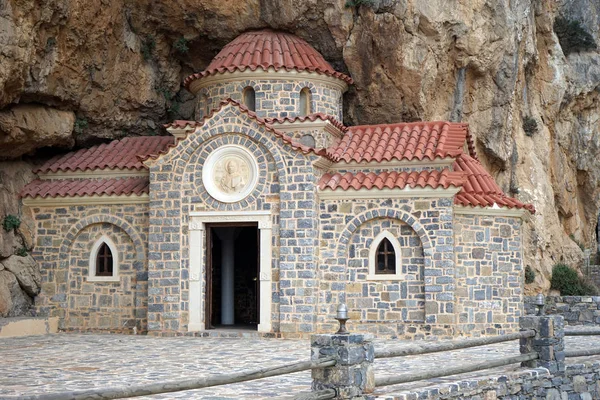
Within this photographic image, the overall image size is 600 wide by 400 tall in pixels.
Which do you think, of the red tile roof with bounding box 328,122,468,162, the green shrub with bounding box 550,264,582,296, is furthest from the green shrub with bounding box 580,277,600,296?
the red tile roof with bounding box 328,122,468,162

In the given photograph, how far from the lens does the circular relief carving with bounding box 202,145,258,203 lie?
60.6ft

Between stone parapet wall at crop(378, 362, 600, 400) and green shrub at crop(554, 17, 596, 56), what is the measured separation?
68.9ft

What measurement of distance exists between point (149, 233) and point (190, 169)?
1.87 m

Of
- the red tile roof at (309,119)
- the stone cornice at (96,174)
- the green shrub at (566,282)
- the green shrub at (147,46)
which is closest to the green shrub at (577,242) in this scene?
the green shrub at (566,282)

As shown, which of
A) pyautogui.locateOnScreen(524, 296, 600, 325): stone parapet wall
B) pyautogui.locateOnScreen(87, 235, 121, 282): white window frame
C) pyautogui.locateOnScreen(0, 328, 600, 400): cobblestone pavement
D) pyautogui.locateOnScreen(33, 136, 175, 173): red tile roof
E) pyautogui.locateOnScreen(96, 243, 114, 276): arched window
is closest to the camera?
pyautogui.locateOnScreen(0, 328, 600, 400): cobblestone pavement

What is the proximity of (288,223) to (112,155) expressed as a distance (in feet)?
20.0

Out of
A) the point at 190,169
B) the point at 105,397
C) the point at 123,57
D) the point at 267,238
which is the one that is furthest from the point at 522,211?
the point at 105,397

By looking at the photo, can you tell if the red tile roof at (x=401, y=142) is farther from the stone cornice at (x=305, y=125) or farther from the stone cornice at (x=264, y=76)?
the stone cornice at (x=264, y=76)

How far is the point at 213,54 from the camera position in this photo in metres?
23.3

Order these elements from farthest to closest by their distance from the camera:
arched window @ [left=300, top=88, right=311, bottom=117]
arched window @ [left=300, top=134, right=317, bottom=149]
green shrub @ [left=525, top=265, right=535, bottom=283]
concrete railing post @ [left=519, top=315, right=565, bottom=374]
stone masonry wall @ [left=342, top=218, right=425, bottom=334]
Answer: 1. green shrub @ [left=525, top=265, right=535, bottom=283]
2. arched window @ [left=300, top=88, right=311, bottom=117]
3. arched window @ [left=300, top=134, right=317, bottom=149]
4. stone masonry wall @ [left=342, top=218, right=425, bottom=334]
5. concrete railing post @ [left=519, top=315, right=565, bottom=374]

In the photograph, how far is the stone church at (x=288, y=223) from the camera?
17.7m

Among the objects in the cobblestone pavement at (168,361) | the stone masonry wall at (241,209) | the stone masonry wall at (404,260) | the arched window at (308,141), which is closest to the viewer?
the cobblestone pavement at (168,361)

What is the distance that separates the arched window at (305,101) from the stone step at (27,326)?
332 inches

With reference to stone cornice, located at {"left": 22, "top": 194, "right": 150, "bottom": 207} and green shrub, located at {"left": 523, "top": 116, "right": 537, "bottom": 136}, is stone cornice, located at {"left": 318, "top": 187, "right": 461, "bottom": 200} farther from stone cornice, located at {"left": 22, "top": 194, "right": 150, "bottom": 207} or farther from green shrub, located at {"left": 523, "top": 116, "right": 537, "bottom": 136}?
green shrub, located at {"left": 523, "top": 116, "right": 537, "bottom": 136}
